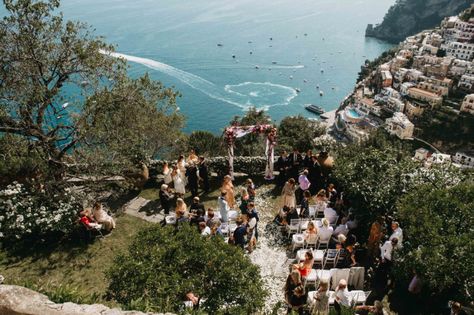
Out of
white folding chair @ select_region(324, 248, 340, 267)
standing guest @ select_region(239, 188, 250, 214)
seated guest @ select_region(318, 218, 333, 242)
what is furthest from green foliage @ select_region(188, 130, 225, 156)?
white folding chair @ select_region(324, 248, 340, 267)

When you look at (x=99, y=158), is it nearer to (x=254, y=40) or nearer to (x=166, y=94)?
(x=166, y=94)

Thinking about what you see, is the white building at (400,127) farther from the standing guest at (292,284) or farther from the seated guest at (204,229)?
the standing guest at (292,284)

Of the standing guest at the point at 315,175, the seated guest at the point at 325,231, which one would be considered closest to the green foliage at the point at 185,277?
the seated guest at the point at 325,231

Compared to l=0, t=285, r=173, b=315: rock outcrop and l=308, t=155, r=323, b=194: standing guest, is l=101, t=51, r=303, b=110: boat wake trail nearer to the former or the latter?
l=308, t=155, r=323, b=194: standing guest

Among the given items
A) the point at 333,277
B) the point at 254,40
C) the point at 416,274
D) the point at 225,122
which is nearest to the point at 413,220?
the point at 416,274

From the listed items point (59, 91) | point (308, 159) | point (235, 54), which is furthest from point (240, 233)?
point (235, 54)

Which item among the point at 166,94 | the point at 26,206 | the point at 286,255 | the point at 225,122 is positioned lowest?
the point at 225,122
